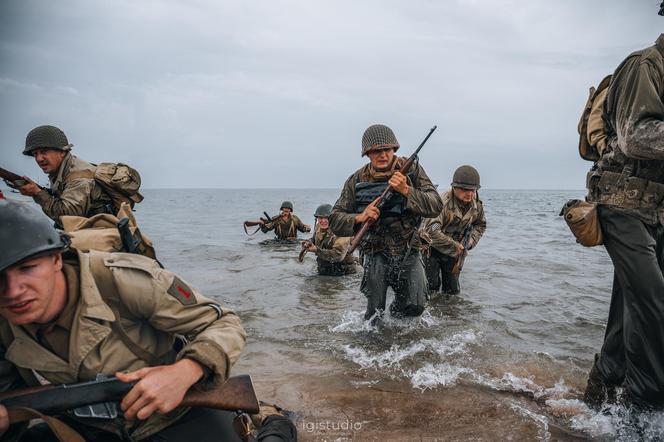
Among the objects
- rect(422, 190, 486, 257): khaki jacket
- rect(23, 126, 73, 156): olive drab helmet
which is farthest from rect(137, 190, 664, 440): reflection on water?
rect(23, 126, 73, 156): olive drab helmet

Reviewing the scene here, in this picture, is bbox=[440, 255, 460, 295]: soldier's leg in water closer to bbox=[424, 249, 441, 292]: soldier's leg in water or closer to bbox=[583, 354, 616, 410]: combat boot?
bbox=[424, 249, 441, 292]: soldier's leg in water

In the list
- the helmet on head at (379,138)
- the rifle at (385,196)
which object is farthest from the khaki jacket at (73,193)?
the helmet on head at (379,138)

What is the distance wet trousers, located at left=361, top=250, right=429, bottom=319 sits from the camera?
513 centimetres

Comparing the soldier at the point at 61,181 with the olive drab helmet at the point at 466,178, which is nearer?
the soldier at the point at 61,181

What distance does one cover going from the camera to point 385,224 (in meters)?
5.11

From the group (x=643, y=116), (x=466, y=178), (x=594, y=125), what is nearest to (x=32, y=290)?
(x=643, y=116)

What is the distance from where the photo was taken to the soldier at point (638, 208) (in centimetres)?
256

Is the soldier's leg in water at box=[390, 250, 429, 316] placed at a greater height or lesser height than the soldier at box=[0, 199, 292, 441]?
lesser

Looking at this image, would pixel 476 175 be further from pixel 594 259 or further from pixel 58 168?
pixel 594 259

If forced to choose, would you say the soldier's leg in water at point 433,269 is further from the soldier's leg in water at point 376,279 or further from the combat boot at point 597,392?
the combat boot at point 597,392

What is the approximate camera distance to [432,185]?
4977 millimetres

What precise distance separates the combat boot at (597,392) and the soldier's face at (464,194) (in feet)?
13.0

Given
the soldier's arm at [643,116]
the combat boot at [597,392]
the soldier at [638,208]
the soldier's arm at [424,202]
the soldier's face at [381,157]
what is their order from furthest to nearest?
the soldier's face at [381,157], the soldier's arm at [424,202], the combat boot at [597,392], the soldier at [638,208], the soldier's arm at [643,116]

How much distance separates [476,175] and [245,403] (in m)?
5.72
